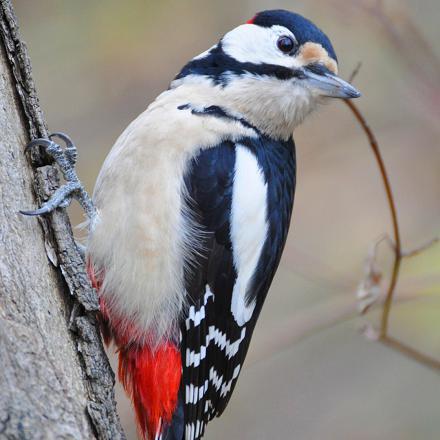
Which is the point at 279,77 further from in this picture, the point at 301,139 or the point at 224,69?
the point at 301,139

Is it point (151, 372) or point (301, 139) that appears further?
point (301, 139)

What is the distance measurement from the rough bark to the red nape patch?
1.11ft

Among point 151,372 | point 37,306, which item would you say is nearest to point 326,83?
point 151,372

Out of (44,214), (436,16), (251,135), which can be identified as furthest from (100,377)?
(436,16)

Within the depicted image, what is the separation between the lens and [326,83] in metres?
2.84

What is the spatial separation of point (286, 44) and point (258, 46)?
105mm

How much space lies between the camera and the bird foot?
2361 mm

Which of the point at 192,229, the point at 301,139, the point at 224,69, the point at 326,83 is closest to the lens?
the point at 192,229

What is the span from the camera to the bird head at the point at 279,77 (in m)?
2.86

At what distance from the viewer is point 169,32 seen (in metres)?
4.83

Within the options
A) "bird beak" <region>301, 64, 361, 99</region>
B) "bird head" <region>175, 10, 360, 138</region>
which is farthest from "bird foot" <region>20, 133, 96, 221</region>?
"bird beak" <region>301, 64, 361, 99</region>

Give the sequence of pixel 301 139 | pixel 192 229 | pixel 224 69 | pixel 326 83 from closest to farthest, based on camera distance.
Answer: pixel 192 229 < pixel 326 83 < pixel 224 69 < pixel 301 139

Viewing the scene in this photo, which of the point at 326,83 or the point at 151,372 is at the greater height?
the point at 326,83

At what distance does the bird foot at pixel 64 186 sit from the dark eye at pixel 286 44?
800mm
